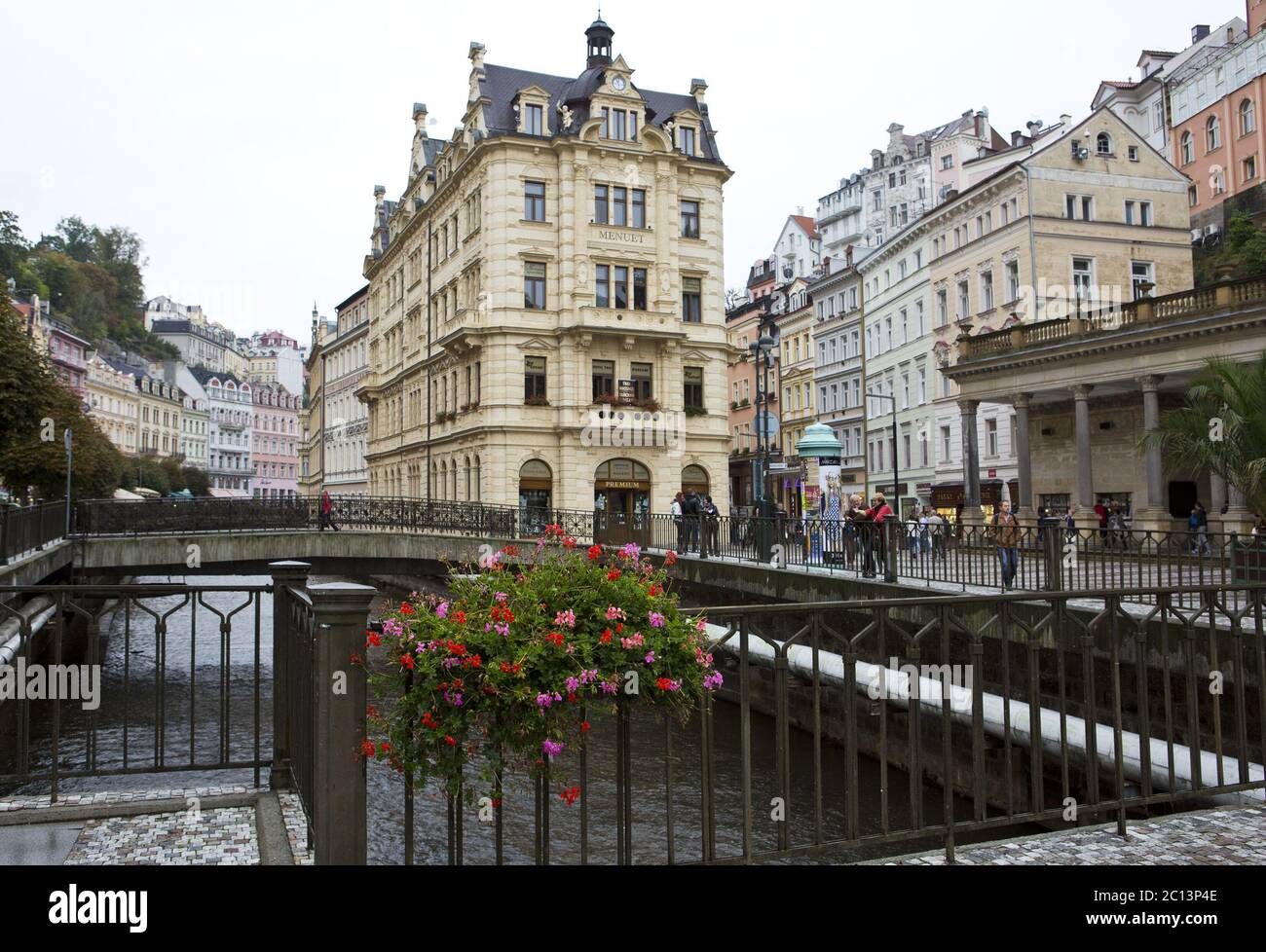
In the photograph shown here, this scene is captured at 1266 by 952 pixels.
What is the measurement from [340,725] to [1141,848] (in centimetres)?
420

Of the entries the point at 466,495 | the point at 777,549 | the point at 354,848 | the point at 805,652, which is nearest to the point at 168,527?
the point at 466,495

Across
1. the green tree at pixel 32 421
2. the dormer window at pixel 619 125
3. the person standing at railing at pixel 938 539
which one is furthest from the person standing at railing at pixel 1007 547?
the dormer window at pixel 619 125

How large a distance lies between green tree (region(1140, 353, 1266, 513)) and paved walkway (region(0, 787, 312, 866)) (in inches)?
466

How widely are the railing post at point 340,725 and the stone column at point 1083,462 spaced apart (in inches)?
1106

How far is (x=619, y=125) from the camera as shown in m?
43.1

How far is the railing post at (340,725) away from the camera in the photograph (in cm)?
428

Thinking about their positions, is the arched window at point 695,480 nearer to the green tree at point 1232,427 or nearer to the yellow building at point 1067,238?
the yellow building at point 1067,238

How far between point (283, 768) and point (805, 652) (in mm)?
12858

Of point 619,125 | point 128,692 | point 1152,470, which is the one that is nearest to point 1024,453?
point 1152,470

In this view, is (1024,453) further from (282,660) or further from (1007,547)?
(282,660)

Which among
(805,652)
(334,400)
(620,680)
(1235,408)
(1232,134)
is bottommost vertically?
(805,652)

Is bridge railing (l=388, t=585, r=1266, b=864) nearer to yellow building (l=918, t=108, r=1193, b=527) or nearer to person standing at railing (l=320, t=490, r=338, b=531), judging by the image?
person standing at railing (l=320, t=490, r=338, b=531)

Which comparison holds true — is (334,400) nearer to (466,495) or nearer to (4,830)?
(466,495)

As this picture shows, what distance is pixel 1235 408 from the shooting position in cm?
1333
